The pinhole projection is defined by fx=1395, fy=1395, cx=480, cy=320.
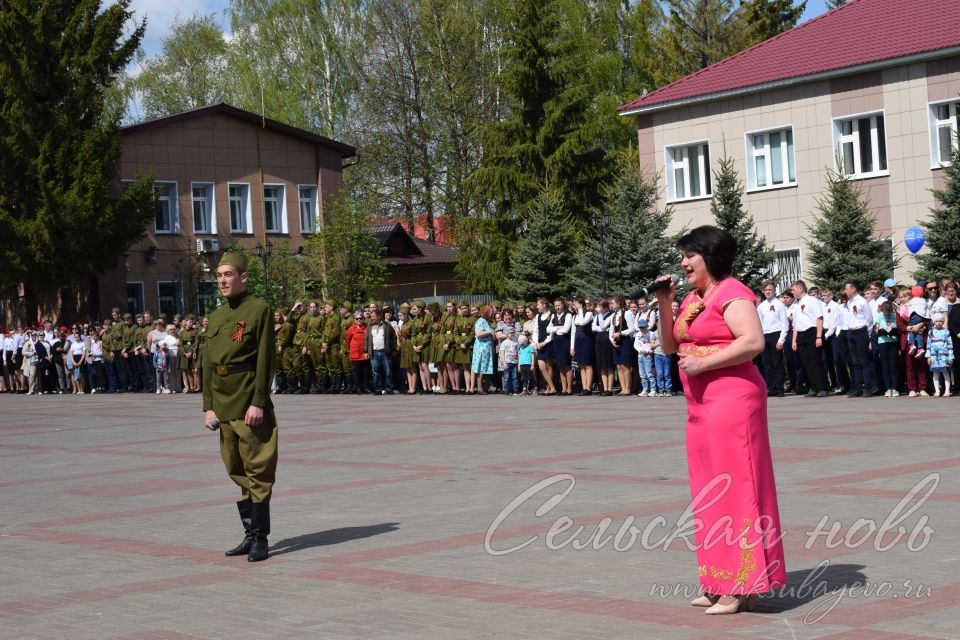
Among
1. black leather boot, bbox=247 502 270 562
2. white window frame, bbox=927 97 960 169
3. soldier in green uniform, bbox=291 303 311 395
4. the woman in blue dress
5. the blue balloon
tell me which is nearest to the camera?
black leather boot, bbox=247 502 270 562

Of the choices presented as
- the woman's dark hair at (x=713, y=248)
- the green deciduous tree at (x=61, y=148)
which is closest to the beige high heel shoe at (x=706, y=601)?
the woman's dark hair at (x=713, y=248)

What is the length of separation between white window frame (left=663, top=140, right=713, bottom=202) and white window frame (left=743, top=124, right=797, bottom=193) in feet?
4.30

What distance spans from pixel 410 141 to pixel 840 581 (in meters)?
52.0

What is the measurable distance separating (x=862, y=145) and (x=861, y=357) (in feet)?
52.1

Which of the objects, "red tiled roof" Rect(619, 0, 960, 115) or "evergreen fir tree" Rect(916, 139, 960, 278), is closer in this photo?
"evergreen fir tree" Rect(916, 139, 960, 278)

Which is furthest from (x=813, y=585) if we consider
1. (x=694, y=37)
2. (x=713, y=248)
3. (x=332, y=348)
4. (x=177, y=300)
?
(x=694, y=37)

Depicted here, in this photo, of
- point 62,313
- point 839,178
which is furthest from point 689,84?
point 62,313

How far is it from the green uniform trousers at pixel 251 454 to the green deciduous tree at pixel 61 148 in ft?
112

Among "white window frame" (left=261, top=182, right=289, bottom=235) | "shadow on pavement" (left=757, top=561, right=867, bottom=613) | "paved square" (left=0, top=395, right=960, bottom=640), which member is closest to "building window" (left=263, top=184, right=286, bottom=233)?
"white window frame" (left=261, top=182, right=289, bottom=235)

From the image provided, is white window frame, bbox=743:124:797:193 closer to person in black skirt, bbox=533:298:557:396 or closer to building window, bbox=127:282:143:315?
person in black skirt, bbox=533:298:557:396

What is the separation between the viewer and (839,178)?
3125 cm

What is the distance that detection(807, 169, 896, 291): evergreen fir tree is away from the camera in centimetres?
3039

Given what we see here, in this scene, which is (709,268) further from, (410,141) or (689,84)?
(410,141)

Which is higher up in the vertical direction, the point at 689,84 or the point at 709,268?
the point at 689,84
